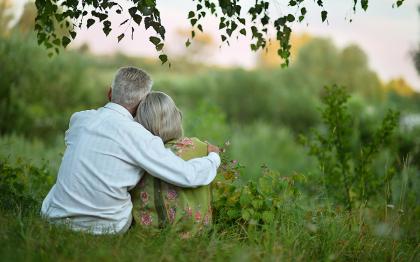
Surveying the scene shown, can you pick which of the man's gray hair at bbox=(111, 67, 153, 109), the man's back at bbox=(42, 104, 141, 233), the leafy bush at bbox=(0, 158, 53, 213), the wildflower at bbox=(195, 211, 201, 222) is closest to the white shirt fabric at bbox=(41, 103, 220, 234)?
the man's back at bbox=(42, 104, 141, 233)

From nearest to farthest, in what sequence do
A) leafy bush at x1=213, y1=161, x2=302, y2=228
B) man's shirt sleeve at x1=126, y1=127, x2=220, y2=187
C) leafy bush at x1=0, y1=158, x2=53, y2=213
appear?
man's shirt sleeve at x1=126, y1=127, x2=220, y2=187 < leafy bush at x1=213, y1=161, x2=302, y2=228 < leafy bush at x1=0, y1=158, x2=53, y2=213

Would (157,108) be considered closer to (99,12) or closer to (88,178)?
(88,178)

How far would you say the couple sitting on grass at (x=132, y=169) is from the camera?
12.3ft

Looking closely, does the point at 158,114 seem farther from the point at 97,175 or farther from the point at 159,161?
the point at 97,175

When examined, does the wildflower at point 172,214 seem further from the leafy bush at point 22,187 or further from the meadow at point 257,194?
the leafy bush at point 22,187

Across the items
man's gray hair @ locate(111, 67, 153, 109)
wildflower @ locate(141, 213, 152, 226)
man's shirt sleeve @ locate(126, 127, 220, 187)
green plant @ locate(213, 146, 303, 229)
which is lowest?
wildflower @ locate(141, 213, 152, 226)

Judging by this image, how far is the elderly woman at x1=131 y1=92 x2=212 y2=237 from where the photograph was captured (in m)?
3.94

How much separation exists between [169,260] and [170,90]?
16768 millimetres

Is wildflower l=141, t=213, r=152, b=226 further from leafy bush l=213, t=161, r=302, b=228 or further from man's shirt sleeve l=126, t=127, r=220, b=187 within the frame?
leafy bush l=213, t=161, r=302, b=228

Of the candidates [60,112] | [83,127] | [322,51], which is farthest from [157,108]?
[322,51]

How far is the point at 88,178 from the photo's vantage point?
3773 mm

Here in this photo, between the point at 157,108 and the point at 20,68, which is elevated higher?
the point at 20,68

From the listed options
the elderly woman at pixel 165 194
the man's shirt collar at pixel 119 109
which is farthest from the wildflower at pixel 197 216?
the man's shirt collar at pixel 119 109

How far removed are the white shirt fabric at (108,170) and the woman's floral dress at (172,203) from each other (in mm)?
141
